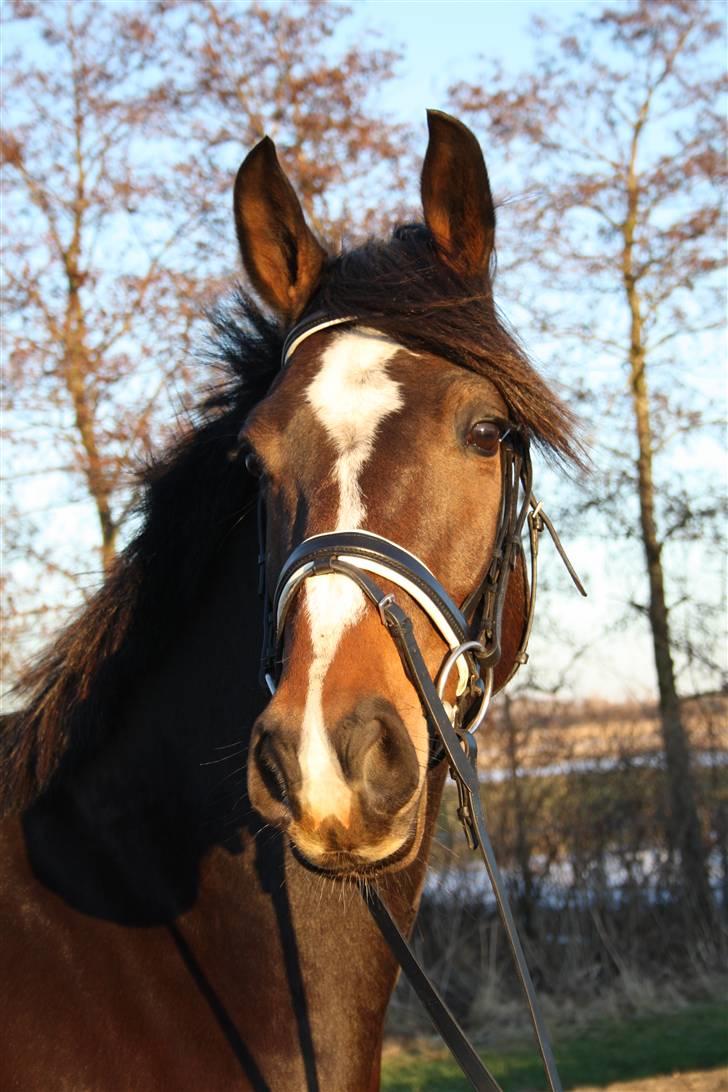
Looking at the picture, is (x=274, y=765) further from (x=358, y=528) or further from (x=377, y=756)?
(x=358, y=528)

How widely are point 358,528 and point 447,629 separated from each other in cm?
34

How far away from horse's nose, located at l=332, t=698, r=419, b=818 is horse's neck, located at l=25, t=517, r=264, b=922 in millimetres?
683

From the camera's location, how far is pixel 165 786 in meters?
3.09

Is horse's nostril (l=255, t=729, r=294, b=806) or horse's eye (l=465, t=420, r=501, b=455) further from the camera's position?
horse's eye (l=465, t=420, r=501, b=455)

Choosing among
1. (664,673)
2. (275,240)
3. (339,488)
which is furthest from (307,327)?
(664,673)

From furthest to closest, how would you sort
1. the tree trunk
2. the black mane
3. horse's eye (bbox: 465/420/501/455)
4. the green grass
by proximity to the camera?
the tree trunk → the green grass → the black mane → horse's eye (bbox: 465/420/501/455)

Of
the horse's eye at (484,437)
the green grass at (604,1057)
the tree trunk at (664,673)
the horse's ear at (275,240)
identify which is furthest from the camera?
the tree trunk at (664,673)

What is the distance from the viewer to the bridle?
2516 mm

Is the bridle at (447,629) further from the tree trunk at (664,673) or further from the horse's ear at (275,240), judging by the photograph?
the tree trunk at (664,673)

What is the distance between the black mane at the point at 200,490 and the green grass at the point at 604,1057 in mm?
6055

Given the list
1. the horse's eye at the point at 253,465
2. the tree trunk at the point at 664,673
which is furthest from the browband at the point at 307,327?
the tree trunk at the point at 664,673

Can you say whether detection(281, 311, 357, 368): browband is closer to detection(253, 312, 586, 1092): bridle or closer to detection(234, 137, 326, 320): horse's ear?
detection(253, 312, 586, 1092): bridle

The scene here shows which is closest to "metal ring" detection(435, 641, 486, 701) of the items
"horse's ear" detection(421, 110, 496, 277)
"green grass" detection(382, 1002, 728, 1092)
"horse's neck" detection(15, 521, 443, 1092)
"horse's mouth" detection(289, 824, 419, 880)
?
"horse's mouth" detection(289, 824, 419, 880)

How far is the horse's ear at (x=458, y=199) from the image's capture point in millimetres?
3113
